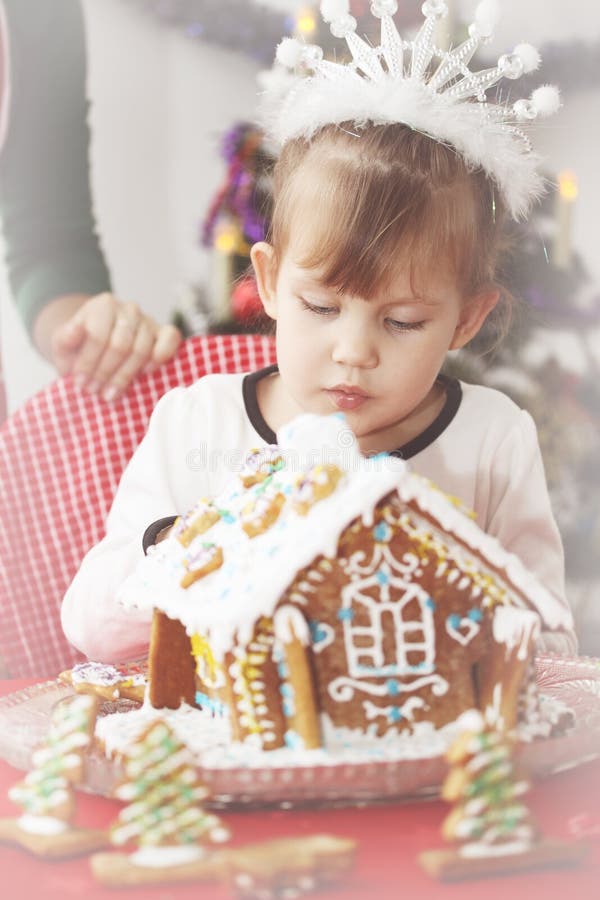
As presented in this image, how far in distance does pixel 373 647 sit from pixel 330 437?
0.12 m

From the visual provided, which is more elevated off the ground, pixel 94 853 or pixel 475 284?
pixel 475 284

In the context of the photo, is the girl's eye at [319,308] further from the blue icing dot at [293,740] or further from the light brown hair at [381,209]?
the blue icing dot at [293,740]

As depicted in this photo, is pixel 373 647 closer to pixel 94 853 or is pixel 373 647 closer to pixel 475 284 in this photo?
pixel 94 853

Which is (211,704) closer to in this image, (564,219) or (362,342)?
(362,342)

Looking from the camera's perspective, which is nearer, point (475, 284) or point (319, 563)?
point (319, 563)

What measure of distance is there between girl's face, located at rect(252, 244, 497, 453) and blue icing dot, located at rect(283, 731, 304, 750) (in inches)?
8.8

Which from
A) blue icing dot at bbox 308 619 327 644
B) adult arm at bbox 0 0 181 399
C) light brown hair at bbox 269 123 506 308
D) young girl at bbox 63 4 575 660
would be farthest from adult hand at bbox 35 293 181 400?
blue icing dot at bbox 308 619 327 644

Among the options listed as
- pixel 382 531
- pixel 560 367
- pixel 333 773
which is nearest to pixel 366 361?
pixel 382 531

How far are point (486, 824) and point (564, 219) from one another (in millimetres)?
672

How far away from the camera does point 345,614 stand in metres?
0.54

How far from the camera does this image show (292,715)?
0.55 m

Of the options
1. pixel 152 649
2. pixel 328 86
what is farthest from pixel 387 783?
pixel 328 86

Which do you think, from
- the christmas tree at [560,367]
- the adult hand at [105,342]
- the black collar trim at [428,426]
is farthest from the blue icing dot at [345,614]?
the adult hand at [105,342]

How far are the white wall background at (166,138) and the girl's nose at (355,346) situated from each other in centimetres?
39
